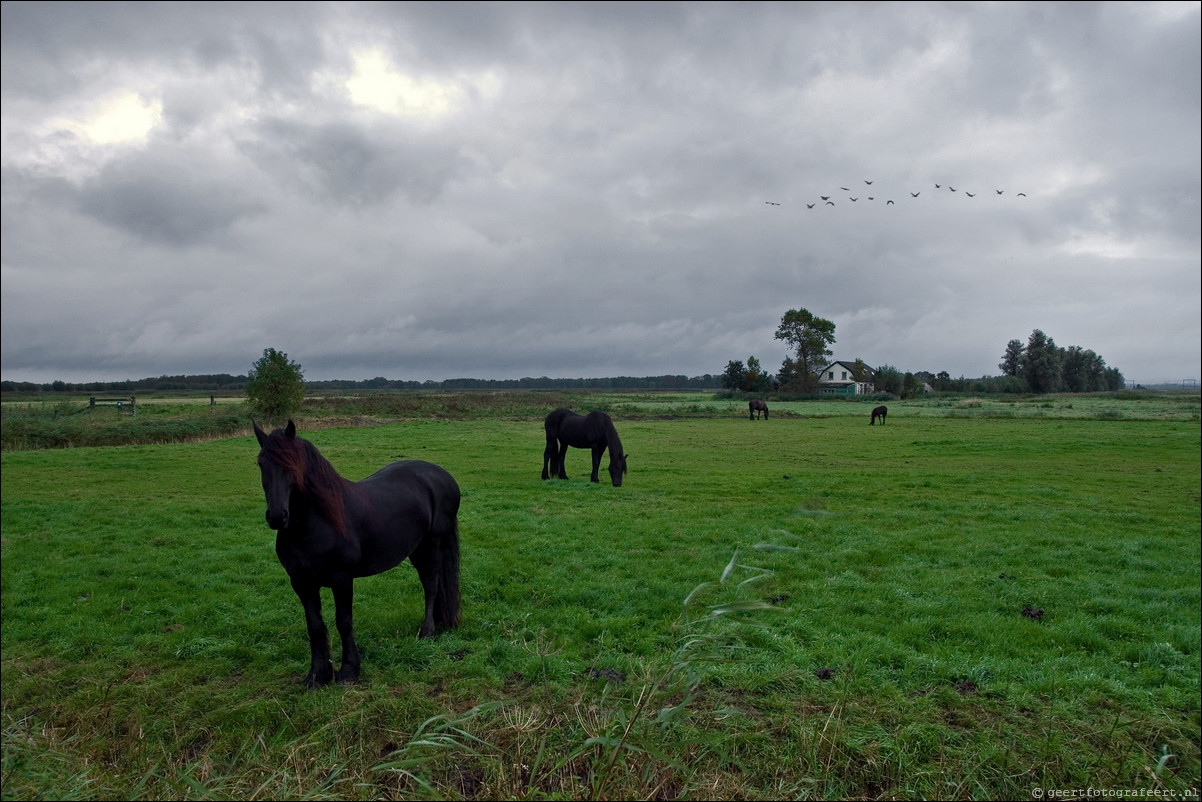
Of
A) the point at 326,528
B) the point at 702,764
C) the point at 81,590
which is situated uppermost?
the point at 326,528

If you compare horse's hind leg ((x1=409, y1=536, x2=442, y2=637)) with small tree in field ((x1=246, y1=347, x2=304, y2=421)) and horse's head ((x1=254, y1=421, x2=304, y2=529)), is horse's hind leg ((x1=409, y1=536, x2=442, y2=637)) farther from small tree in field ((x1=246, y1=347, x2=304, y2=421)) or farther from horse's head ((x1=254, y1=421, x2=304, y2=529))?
small tree in field ((x1=246, y1=347, x2=304, y2=421))

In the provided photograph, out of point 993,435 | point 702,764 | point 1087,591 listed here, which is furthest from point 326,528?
point 993,435

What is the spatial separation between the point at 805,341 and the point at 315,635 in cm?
7815

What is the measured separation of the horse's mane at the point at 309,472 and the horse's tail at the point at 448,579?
1.43 m

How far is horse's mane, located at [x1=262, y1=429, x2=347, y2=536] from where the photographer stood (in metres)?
4.21

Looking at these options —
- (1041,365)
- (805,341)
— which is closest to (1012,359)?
(1041,365)

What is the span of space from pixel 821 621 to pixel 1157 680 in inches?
101

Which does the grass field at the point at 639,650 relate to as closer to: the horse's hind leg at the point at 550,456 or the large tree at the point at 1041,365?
the horse's hind leg at the point at 550,456

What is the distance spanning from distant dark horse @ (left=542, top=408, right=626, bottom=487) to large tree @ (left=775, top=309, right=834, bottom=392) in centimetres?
6728

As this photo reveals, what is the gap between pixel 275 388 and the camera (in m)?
24.2

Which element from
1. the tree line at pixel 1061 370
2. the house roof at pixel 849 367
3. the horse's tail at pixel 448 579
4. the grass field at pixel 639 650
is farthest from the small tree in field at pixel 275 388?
the house roof at pixel 849 367

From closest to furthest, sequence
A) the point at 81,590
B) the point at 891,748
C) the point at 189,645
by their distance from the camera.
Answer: the point at 891,748
the point at 189,645
the point at 81,590

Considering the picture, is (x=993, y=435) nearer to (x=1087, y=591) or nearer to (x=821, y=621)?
(x=1087, y=591)

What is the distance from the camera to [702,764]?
3.09 m
